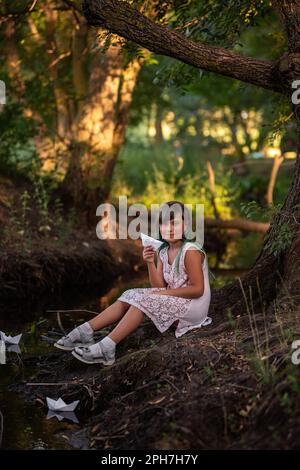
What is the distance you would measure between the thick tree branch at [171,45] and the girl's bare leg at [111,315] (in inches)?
79.4

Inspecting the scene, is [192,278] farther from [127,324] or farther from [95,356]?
[95,356]

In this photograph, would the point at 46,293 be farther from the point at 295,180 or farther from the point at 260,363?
the point at 260,363

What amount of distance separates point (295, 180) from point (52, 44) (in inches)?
335

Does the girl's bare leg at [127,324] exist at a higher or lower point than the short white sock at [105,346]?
higher

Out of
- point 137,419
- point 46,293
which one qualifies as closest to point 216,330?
point 137,419

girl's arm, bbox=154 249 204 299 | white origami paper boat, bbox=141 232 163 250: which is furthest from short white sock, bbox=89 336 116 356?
white origami paper boat, bbox=141 232 163 250

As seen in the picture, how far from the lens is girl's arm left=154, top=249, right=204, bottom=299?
652 centimetres

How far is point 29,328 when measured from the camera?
8617 millimetres

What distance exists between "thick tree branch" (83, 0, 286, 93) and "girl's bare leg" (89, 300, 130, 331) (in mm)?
2016

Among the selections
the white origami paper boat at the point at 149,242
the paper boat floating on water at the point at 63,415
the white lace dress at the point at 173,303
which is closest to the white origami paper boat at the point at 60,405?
the paper boat floating on water at the point at 63,415

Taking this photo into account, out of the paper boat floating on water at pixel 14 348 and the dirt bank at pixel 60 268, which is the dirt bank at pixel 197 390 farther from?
the dirt bank at pixel 60 268

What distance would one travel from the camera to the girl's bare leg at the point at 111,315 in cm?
663

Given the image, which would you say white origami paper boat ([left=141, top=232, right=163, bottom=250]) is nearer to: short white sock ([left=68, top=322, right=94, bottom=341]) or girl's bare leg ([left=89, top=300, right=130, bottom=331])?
girl's bare leg ([left=89, top=300, right=130, bottom=331])

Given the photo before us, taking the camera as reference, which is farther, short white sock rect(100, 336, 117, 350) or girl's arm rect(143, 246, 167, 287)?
girl's arm rect(143, 246, 167, 287)
